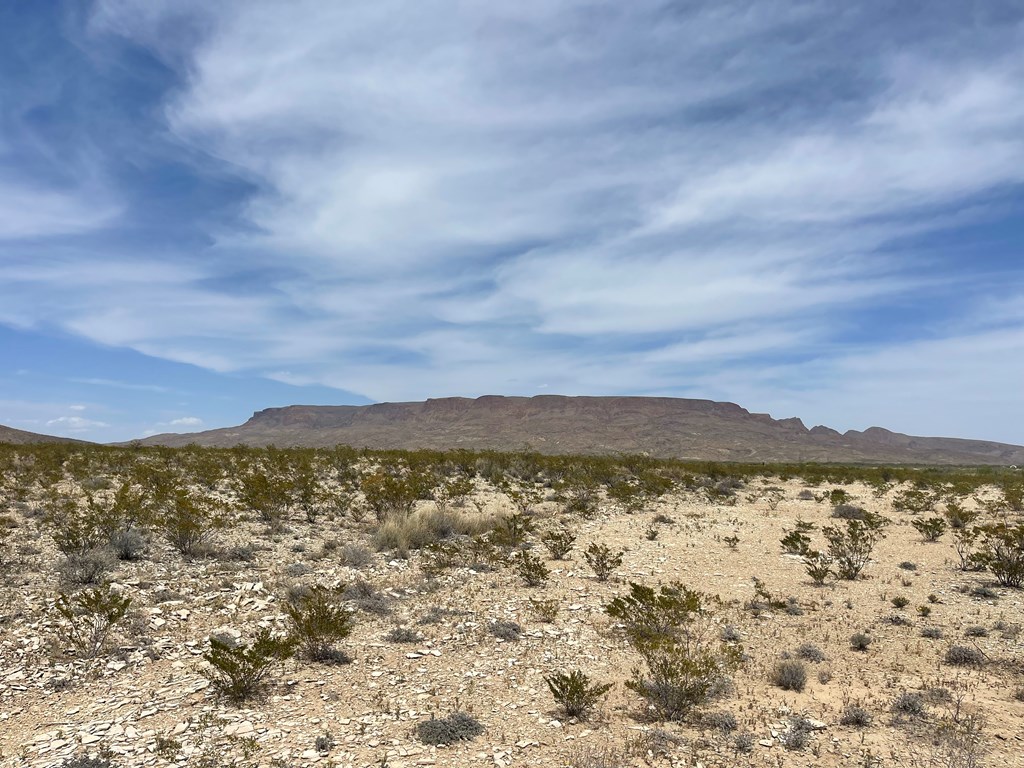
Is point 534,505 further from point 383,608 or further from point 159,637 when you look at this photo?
point 159,637

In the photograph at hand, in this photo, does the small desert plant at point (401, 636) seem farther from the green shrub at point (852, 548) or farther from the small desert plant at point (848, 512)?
the small desert plant at point (848, 512)

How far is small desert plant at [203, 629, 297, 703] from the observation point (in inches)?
265

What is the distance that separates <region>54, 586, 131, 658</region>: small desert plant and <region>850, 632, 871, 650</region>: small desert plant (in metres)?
10.2

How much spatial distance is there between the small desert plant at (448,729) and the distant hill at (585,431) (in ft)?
320

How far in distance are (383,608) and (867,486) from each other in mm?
29033

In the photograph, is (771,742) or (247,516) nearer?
(771,742)

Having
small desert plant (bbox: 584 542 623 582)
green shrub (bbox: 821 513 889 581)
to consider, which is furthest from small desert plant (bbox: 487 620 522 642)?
green shrub (bbox: 821 513 889 581)

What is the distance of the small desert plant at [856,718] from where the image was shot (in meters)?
6.19

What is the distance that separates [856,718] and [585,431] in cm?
12007

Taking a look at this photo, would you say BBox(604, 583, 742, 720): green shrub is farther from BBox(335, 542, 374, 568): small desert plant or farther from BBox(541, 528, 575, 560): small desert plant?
BBox(335, 542, 374, 568): small desert plant

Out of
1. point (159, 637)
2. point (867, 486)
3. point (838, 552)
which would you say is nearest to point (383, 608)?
point (159, 637)

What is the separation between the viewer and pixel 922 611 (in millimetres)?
9844

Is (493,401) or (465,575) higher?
(493,401)

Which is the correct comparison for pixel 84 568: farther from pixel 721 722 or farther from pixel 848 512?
pixel 848 512
